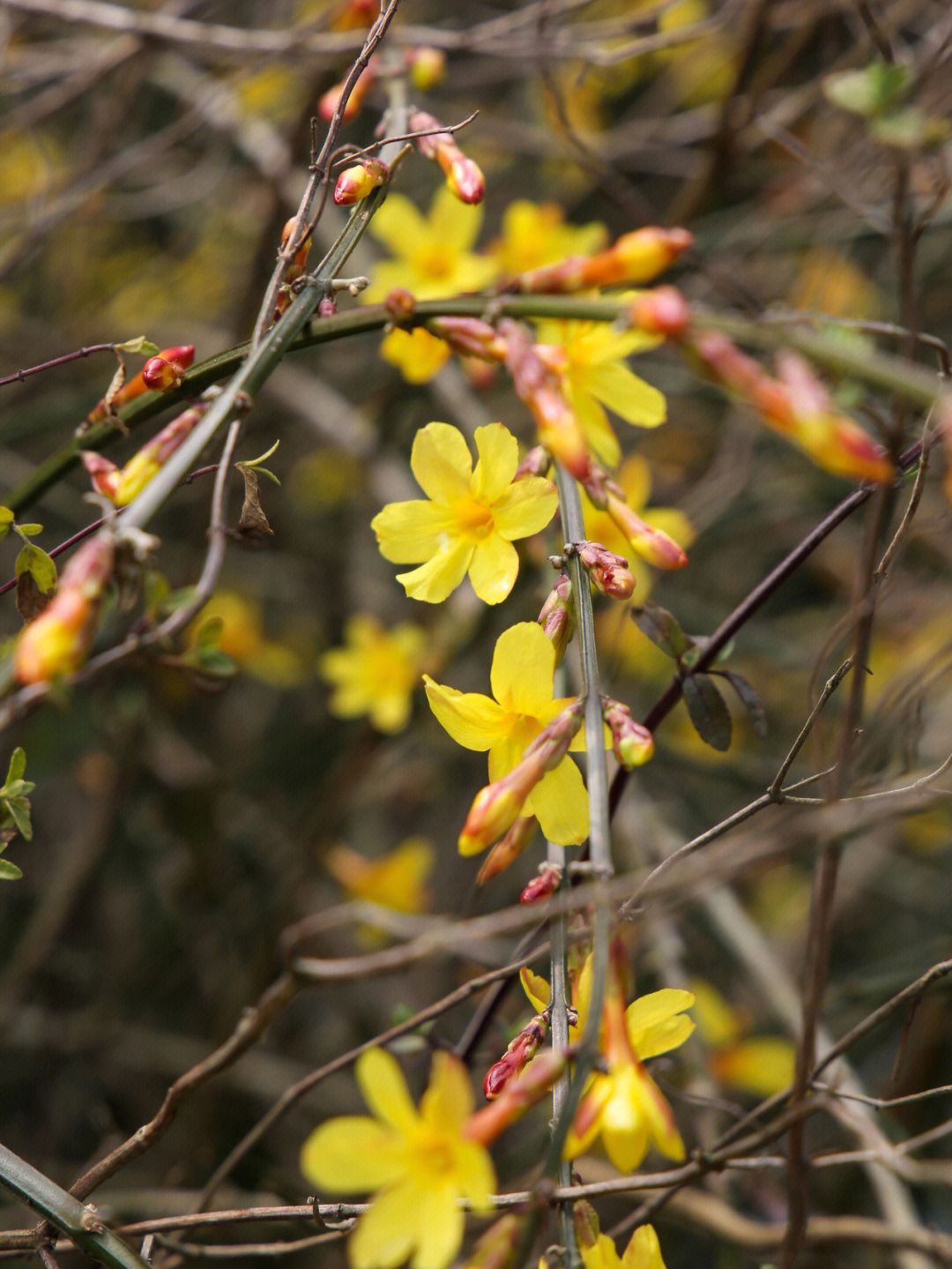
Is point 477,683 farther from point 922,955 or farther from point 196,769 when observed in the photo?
point 922,955

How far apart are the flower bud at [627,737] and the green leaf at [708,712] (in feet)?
0.66

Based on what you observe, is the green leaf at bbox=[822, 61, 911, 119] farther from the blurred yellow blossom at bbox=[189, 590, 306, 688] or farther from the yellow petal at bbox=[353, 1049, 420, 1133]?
the blurred yellow blossom at bbox=[189, 590, 306, 688]

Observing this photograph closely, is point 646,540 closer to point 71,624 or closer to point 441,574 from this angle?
point 441,574

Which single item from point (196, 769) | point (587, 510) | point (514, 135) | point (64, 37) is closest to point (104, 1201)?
point (196, 769)

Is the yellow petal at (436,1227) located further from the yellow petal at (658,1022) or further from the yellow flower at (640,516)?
the yellow flower at (640,516)

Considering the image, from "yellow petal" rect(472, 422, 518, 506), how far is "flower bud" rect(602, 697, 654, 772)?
0.30 meters

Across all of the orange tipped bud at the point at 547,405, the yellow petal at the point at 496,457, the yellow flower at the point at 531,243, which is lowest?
the yellow flower at the point at 531,243

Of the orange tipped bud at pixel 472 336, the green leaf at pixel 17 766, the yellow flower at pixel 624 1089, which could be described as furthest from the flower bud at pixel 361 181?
the yellow flower at pixel 624 1089

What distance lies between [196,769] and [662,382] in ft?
6.15

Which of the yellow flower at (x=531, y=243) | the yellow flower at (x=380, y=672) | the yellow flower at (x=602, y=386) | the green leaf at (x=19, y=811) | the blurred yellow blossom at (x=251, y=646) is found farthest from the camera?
the blurred yellow blossom at (x=251, y=646)

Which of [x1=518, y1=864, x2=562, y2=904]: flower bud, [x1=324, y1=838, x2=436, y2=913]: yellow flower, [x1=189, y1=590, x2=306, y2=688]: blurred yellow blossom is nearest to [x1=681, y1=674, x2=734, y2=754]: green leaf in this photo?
[x1=518, y1=864, x2=562, y2=904]: flower bud

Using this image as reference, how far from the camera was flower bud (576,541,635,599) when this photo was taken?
43.3 inches

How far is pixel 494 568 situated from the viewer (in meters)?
1.18

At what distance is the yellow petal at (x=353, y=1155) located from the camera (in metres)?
0.76
